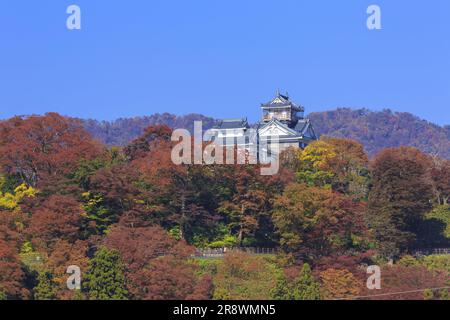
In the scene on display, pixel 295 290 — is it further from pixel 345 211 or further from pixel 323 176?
pixel 323 176

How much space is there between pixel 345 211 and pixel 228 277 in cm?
661

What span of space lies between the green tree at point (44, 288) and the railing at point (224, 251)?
7.13m

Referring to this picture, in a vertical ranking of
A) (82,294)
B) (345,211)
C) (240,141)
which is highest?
(240,141)

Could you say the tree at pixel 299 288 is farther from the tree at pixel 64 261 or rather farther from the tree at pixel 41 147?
the tree at pixel 41 147

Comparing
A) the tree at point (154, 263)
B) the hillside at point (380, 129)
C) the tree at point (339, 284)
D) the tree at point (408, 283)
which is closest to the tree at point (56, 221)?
the tree at point (154, 263)

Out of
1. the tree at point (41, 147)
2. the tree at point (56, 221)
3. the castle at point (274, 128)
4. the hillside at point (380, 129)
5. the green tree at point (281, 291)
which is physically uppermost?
the hillside at point (380, 129)

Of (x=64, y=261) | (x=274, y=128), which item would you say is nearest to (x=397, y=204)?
(x=64, y=261)

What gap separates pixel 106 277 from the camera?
116ft

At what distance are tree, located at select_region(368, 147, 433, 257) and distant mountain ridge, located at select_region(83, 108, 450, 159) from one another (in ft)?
364

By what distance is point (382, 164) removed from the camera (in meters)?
45.0

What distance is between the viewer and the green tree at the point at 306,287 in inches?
1428

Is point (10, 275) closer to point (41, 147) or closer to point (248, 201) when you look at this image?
point (41, 147)

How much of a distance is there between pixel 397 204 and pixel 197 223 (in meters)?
7.87
